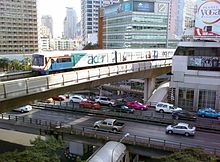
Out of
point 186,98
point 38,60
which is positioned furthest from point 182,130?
point 38,60

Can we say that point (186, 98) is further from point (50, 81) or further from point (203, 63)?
point (50, 81)

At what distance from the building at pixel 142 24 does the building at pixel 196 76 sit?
47.7 meters

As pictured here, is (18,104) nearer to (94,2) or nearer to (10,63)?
(10,63)

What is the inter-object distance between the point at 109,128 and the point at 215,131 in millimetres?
12122

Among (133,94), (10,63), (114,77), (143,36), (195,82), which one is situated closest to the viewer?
(114,77)

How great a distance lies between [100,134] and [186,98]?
20363 mm

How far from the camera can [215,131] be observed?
28.3m

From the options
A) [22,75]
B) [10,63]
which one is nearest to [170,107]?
[22,75]

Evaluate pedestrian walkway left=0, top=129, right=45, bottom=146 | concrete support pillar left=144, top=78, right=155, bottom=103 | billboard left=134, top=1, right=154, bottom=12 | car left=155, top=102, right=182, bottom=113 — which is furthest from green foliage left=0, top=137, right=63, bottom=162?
billboard left=134, top=1, right=154, bottom=12

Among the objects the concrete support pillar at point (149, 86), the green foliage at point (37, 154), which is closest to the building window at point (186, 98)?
the concrete support pillar at point (149, 86)

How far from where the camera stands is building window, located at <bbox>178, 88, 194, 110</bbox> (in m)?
40.5

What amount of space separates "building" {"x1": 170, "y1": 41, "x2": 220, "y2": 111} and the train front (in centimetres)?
2238

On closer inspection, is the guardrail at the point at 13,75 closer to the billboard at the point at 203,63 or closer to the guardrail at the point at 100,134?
the guardrail at the point at 100,134

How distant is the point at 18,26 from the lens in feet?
380
